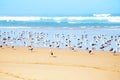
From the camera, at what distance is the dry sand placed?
1160 centimetres

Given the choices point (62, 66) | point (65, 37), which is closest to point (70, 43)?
point (65, 37)

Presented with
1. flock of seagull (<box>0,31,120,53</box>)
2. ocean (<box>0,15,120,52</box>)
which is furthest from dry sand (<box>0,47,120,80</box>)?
ocean (<box>0,15,120,52</box>)

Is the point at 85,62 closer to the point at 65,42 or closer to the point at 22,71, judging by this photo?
the point at 22,71

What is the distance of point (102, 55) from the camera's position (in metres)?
20.0

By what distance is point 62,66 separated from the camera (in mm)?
14336

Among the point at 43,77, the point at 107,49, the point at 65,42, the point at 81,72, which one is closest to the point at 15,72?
the point at 43,77

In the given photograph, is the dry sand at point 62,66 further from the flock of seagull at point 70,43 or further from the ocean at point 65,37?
the ocean at point 65,37

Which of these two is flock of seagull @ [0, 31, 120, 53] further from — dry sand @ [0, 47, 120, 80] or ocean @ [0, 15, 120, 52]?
dry sand @ [0, 47, 120, 80]

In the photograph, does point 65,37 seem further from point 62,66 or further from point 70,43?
point 62,66

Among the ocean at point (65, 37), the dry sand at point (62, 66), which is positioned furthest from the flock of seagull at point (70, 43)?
the dry sand at point (62, 66)

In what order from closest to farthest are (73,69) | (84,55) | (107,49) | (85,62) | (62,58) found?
(73,69), (85,62), (62,58), (84,55), (107,49)

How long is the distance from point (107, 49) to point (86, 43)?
3.44 metres

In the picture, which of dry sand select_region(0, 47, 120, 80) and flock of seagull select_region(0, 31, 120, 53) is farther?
flock of seagull select_region(0, 31, 120, 53)

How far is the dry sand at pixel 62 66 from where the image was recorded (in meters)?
11.6
